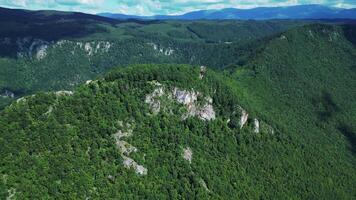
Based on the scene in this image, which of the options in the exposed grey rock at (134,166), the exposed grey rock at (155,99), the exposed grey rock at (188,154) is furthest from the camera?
the exposed grey rock at (155,99)

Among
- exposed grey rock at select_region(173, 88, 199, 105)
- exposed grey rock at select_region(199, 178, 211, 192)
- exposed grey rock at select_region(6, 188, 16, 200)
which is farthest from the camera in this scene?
exposed grey rock at select_region(173, 88, 199, 105)

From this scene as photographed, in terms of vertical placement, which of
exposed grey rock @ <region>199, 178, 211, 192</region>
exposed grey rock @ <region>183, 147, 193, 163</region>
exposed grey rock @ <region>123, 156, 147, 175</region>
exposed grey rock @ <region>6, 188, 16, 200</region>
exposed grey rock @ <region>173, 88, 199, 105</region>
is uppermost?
exposed grey rock @ <region>173, 88, 199, 105</region>

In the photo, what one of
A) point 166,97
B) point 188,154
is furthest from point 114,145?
point 166,97

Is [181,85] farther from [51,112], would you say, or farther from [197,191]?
[51,112]

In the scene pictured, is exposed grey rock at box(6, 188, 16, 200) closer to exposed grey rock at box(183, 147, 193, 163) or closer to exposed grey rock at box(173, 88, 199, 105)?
exposed grey rock at box(183, 147, 193, 163)

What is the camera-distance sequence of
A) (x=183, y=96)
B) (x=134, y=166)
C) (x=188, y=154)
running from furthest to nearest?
→ 1. (x=183, y=96)
2. (x=188, y=154)
3. (x=134, y=166)

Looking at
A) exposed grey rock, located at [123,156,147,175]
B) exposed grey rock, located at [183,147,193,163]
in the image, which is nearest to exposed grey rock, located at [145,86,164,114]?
exposed grey rock, located at [183,147,193,163]

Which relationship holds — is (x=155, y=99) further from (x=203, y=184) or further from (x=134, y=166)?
(x=203, y=184)

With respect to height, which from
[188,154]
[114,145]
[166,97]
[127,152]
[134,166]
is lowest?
[188,154]

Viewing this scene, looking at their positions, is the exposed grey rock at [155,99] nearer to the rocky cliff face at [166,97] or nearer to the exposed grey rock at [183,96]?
the rocky cliff face at [166,97]

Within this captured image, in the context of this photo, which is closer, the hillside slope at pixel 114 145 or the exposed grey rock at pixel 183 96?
the hillside slope at pixel 114 145

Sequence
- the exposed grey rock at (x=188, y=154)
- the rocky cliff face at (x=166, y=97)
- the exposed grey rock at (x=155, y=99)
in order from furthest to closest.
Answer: the rocky cliff face at (x=166, y=97) → the exposed grey rock at (x=155, y=99) → the exposed grey rock at (x=188, y=154)

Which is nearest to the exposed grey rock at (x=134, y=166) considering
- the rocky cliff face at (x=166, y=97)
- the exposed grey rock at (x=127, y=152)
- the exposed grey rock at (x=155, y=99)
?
the exposed grey rock at (x=127, y=152)

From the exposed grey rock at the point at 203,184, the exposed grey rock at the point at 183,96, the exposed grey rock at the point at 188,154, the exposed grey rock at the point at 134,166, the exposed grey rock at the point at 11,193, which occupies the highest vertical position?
the exposed grey rock at the point at 183,96
